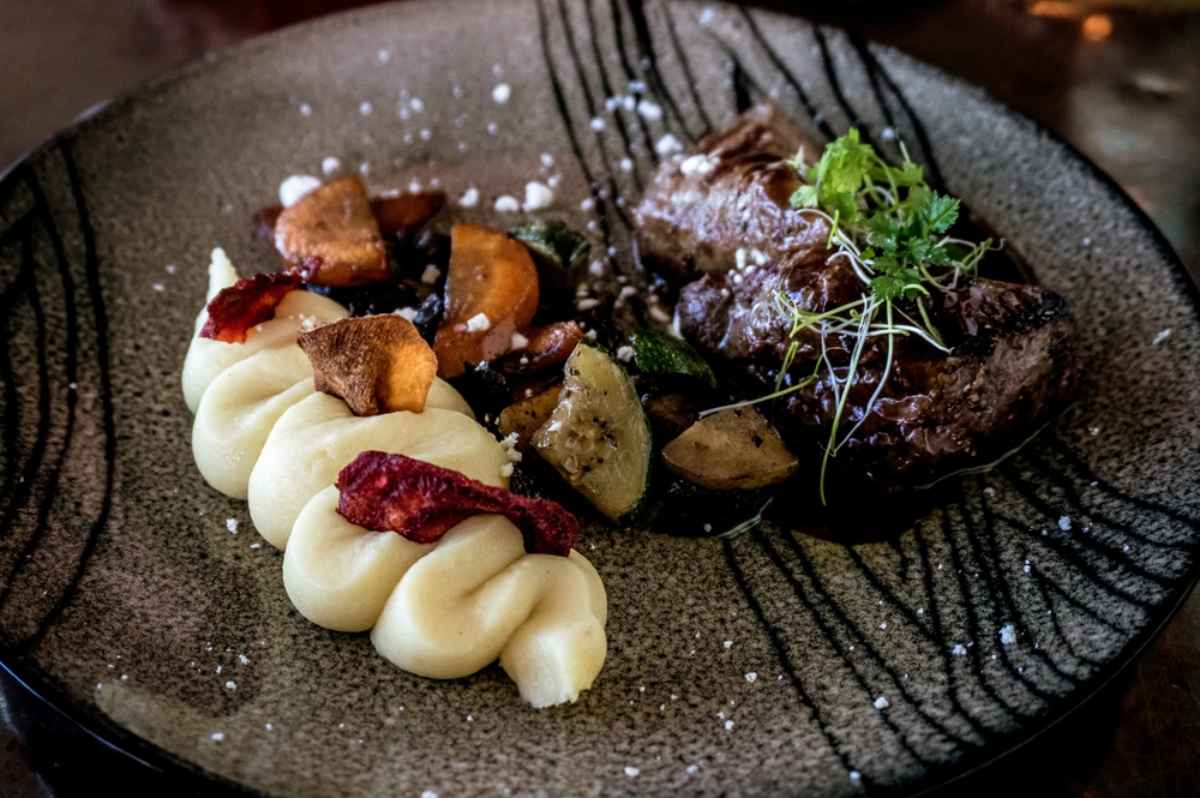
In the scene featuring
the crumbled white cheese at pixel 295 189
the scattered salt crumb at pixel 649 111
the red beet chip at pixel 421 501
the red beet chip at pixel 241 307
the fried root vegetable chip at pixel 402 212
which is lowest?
the red beet chip at pixel 421 501

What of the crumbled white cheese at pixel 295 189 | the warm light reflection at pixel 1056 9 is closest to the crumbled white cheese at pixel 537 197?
the crumbled white cheese at pixel 295 189

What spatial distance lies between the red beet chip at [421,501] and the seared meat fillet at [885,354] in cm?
82

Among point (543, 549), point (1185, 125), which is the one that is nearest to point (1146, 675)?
point (543, 549)

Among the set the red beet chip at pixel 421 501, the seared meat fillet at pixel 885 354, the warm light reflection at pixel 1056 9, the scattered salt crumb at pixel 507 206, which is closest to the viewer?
the red beet chip at pixel 421 501

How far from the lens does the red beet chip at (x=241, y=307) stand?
2752 mm

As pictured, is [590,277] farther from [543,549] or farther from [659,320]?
[543,549]

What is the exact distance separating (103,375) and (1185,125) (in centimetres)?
397

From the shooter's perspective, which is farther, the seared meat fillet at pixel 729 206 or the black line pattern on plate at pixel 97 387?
the seared meat fillet at pixel 729 206

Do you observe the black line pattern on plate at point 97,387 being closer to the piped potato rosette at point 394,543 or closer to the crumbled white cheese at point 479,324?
the piped potato rosette at point 394,543

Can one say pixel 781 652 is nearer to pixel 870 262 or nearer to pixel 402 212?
pixel 870 262

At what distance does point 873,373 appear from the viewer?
271 cm

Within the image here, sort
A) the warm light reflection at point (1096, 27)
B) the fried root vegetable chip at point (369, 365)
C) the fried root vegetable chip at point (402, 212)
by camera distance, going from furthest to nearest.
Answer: the warm light reflection at point (1096, 27) → the fried root vegetable chip at point (402, 212) → the fried root vegetable chip at point (369, 365)

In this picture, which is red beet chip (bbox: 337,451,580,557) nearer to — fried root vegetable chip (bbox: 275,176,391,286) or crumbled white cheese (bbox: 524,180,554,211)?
fried root vegetable chip (bbox: 275,176,391,286)

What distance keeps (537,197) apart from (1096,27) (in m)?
2.72
